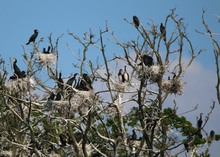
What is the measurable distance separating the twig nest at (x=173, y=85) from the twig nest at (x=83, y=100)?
322 cm

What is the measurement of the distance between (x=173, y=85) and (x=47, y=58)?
422 cm

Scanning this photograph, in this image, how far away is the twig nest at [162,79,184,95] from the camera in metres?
18.8

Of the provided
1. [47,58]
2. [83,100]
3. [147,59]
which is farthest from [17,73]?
[147,59]

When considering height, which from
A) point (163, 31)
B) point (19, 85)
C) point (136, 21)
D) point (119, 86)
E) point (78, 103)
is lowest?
point (78, 103)

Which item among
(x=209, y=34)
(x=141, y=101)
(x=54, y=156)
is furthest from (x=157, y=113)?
(x=209, y=34)

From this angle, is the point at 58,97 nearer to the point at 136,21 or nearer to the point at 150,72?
the point at 150,72

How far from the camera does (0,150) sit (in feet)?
78.7

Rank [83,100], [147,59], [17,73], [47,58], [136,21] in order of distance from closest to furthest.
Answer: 1. [83,100]
2. [147,59]
3. [47,58]
4. [17,73]
5. [136,21]

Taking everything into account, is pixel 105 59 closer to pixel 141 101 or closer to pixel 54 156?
pixel 141 101

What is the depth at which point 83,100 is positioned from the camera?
53.4 feet

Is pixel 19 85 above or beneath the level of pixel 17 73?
beneath

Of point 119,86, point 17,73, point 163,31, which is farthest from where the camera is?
point 163,31

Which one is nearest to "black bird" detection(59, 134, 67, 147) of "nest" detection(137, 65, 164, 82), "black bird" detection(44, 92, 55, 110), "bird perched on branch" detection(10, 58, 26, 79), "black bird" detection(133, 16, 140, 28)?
"black bird" detection(44, 92, 55, 110)

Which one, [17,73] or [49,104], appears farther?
[17,73]
